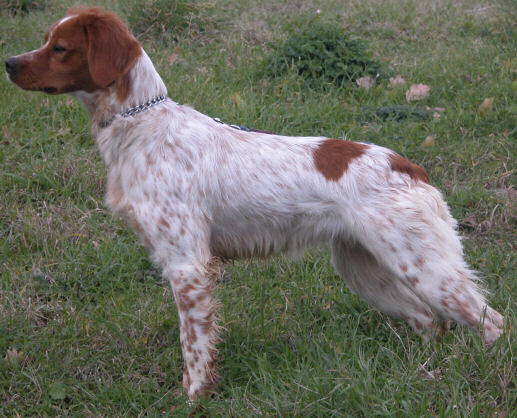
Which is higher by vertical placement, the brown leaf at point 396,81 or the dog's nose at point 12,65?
the dog's nose at point 12,65

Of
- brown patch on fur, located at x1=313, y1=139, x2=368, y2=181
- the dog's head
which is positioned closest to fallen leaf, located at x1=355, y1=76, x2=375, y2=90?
brown patch on fur, located at x1=313, y1=139, x2=368, y2=181

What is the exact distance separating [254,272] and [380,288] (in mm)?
903

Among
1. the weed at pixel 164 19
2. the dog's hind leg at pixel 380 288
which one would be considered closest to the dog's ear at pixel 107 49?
the dog's hind leg at pixel 380 288

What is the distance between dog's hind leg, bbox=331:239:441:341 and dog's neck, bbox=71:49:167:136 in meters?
1.23

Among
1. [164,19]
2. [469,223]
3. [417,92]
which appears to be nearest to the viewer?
[469,223]

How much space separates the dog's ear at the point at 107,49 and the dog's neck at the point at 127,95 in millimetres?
68

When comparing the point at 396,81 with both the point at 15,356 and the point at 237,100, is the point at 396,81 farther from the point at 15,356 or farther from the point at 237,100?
the point at 15,356

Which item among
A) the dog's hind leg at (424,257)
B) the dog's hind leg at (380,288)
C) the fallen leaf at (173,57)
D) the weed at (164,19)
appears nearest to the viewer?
the dog's hind leg at (424,257)

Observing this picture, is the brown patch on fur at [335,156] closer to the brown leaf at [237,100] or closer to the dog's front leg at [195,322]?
the dog's front leg at [195,322]

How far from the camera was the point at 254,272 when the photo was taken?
403 centimetres

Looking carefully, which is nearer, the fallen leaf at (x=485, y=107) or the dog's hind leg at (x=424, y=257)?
the dog's hind leg at (x=424, y=257)

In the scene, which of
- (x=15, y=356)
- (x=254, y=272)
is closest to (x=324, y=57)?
(x=254, y=272)

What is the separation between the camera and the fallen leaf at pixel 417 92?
18.7 feet

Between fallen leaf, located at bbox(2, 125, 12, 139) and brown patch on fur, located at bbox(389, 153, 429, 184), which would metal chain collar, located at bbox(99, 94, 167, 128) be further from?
fallen leaf, located at bbox(2, 125, 12, 139)
